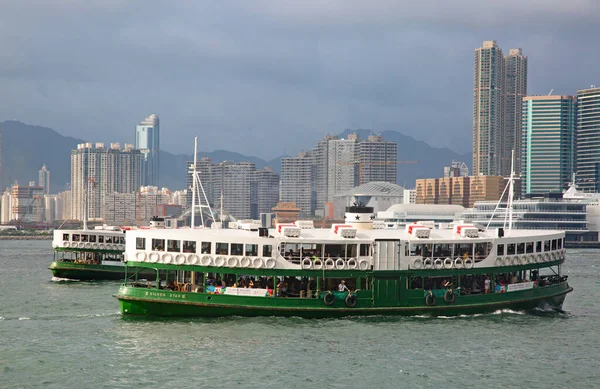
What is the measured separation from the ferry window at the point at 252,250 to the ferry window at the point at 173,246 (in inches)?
117

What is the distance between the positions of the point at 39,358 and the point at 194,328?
22.0 ft

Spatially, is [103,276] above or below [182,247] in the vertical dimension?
below

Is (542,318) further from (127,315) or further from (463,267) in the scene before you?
(127,315)

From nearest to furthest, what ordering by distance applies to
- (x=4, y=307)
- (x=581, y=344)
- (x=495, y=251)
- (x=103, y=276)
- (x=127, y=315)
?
(x=581, y=344) < (x=127, y=315) < (x=495, y=251) < (x=4, y=307) < (x=103, y=276)

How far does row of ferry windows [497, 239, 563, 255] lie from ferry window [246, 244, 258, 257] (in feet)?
38.9

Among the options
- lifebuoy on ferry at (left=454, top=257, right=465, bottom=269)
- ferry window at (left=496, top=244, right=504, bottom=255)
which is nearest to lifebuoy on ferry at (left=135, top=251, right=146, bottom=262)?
lifebuoy on ferry at (left=454, top=257, right=465, bottom=269)

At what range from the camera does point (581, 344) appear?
3594 cm

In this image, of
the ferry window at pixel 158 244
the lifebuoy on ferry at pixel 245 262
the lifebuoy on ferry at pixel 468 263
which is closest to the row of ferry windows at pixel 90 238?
the ferry window at pixel 158 244

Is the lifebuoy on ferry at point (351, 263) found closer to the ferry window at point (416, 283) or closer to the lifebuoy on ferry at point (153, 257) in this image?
the ferry window at point (416, 283)

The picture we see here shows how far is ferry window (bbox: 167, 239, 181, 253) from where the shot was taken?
3791 cm

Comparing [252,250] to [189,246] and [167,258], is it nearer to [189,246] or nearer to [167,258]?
[189,246]

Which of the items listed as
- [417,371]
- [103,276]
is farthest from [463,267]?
[103,276]

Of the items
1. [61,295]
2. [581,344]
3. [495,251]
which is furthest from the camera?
[61,295]

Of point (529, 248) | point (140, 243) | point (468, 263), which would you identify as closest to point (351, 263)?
point (468, 263)
